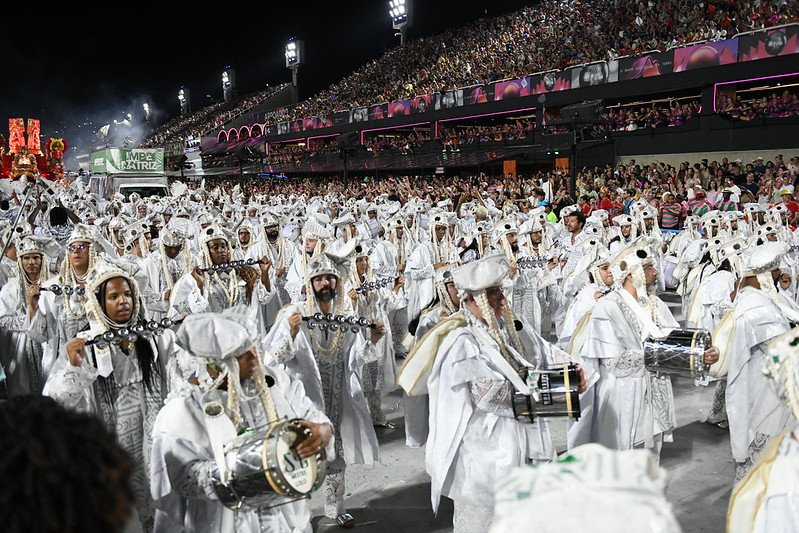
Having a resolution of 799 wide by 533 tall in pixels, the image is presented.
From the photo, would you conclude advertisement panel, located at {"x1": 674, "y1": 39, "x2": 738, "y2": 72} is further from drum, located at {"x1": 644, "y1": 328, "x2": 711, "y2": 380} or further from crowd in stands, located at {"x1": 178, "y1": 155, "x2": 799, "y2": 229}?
drum, located at {"x1": 644, "y1": 328, "x2": 711, "y2": 380}

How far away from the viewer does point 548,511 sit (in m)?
1.33

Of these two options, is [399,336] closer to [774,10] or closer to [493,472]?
[493,472]

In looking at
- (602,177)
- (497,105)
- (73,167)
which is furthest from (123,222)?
(73,167)

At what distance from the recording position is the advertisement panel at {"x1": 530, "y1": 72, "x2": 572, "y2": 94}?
27.3 m

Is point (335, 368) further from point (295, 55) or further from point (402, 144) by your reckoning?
point (295, 55)

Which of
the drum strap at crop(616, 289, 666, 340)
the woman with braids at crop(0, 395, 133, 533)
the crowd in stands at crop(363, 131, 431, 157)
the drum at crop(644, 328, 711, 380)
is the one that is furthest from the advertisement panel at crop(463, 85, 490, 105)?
the woman with braids at crop(0, 395, 133, 533)

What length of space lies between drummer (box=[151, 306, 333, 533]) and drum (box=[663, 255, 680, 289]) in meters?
12.6

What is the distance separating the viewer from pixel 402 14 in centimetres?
5675

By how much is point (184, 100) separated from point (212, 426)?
103m

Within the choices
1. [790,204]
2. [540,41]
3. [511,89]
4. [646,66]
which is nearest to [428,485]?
[790,204]

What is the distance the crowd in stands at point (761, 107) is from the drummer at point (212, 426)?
69.9 ft

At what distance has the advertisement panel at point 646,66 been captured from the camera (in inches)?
930

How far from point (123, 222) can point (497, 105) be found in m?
21.9

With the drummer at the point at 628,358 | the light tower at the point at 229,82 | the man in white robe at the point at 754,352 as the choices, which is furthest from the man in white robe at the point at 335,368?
the light tower at the point at 229,82
